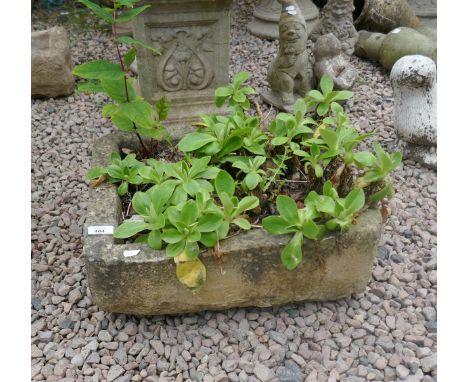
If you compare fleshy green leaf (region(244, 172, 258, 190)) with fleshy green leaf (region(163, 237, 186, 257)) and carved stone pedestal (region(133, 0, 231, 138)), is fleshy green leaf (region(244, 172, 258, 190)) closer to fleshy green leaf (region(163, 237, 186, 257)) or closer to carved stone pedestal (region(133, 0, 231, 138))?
fleshy green leaf (region(163, 237, 186, 257))

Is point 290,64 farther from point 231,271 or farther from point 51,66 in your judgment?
point 231,271

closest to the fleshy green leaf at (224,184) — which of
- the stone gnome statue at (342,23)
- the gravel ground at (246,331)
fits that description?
the gravel ground at (246,331)

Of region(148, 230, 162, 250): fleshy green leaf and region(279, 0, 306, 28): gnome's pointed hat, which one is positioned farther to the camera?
region(279, 0, 306, 28): gnome's pointed hat

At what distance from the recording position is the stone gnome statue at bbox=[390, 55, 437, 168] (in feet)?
7.94

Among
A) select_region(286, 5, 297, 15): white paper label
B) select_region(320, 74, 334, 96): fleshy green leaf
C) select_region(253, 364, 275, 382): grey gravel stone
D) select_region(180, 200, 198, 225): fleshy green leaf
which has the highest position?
select_region(286, 5, 297, 15): white paper label

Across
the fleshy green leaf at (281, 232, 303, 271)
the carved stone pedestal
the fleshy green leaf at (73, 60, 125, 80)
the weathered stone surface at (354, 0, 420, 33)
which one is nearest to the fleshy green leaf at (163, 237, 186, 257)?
the fleshy green leaf at (281, 232, 303, 271)

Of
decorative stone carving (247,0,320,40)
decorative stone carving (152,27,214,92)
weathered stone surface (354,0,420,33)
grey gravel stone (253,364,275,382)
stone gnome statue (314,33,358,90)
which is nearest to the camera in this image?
grey gravel stone (253,364,275,382)

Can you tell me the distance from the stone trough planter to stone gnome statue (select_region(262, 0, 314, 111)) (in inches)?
58.0

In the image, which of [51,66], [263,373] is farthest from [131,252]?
[51,66]

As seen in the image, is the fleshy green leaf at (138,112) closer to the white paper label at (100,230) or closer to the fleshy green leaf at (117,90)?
the fleshy green leaf at (117,90)

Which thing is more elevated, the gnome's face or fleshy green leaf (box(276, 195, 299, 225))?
the gnome's face

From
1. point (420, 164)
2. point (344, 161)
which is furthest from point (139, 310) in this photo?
point (420, 164)

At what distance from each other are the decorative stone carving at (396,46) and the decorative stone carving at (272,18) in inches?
19.8

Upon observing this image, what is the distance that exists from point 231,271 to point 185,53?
1.47 meters
